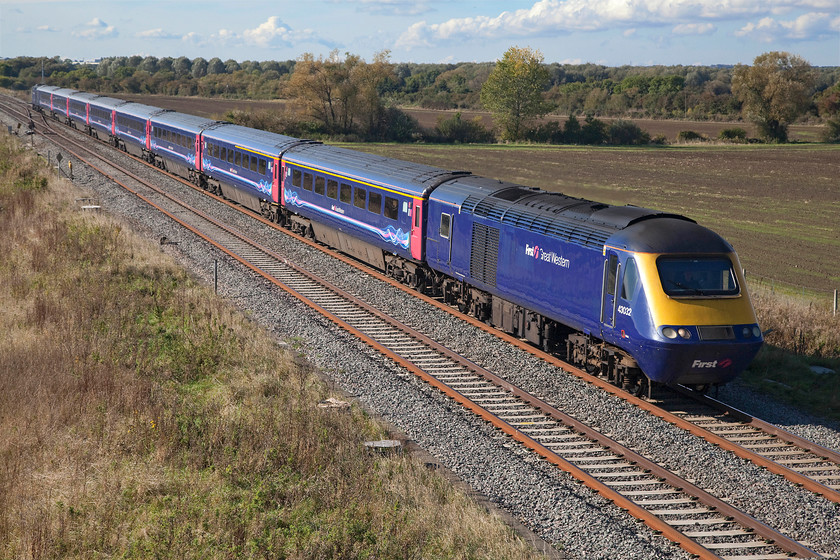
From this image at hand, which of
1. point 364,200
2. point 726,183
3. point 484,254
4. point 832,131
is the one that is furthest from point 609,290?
point 832,131

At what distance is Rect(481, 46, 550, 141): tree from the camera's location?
87.1 metres

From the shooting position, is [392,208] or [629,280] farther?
[392,208]

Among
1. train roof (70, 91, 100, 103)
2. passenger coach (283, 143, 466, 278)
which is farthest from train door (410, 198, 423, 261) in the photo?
train roof (70, 91, 100, 103)

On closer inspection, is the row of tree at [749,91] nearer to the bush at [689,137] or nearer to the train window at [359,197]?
the bush at [689,137]

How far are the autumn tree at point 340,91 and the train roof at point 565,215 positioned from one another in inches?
2460

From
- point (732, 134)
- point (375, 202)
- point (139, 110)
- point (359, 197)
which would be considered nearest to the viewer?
point (375, 202)

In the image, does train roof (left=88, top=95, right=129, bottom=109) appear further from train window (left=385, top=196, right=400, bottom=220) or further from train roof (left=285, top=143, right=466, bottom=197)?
train window (left=385, top=196, right=400, bottom=220)

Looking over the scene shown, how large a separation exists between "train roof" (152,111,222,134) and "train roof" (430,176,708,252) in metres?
22.0

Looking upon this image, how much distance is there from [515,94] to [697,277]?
7657 cm

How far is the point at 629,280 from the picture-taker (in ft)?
45.0

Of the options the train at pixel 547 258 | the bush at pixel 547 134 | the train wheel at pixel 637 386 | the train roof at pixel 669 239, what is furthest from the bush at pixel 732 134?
the train wheel at pixel 637 386

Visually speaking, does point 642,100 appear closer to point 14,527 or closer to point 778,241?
point 778,241

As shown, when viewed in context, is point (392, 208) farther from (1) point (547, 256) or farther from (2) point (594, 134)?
(2) point (594, 134)

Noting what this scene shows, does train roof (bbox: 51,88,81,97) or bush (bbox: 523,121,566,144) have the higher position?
train roof (bbox: 51,88,81,97)
